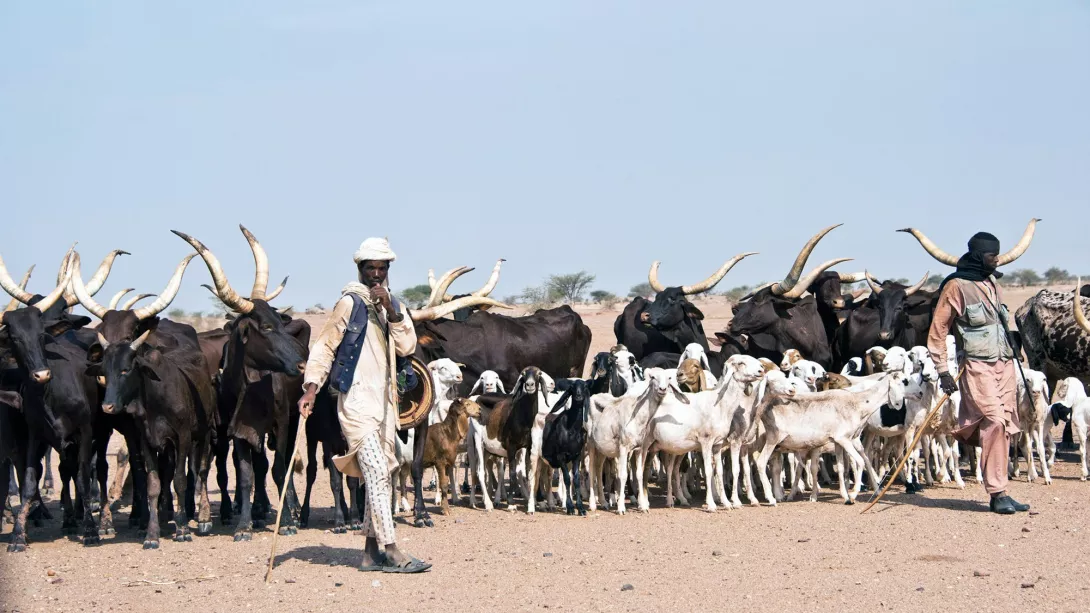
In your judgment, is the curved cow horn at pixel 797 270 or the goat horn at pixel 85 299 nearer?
the goat horn at pixel 85 299

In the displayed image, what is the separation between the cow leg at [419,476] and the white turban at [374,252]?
10.2 ft

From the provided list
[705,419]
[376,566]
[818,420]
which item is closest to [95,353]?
[376,566]

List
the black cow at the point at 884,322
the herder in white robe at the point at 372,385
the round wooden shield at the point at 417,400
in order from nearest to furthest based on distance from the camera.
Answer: the herder in white robe at the point at 372,385 < the round wooden shield at the point at 417,400 < the black cow at the point at 884,322

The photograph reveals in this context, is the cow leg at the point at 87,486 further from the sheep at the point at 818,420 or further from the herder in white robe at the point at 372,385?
the sheep at the point at 818,420

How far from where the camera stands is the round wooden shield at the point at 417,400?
11.1m

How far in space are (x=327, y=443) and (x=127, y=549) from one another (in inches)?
79.6

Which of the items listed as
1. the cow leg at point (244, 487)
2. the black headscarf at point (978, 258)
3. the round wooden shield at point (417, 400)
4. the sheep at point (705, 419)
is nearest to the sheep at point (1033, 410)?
the black headscarf at point (978, 258)

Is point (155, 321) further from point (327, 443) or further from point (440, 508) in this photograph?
point (440, 508)

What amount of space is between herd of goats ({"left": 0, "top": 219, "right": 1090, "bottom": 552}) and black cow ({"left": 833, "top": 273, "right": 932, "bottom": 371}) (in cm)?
4

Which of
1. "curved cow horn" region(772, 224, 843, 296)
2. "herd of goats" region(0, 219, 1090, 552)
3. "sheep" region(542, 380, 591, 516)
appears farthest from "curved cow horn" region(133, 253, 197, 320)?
"curved cow horn" region(772, 224, 843, 296)

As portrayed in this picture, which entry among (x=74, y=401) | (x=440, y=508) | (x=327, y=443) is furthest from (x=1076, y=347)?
(x=74, y=401)

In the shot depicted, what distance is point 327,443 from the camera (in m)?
12.6

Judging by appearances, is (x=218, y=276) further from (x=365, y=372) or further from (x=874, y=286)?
(x=874, y=286)

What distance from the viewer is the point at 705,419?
13.4m
